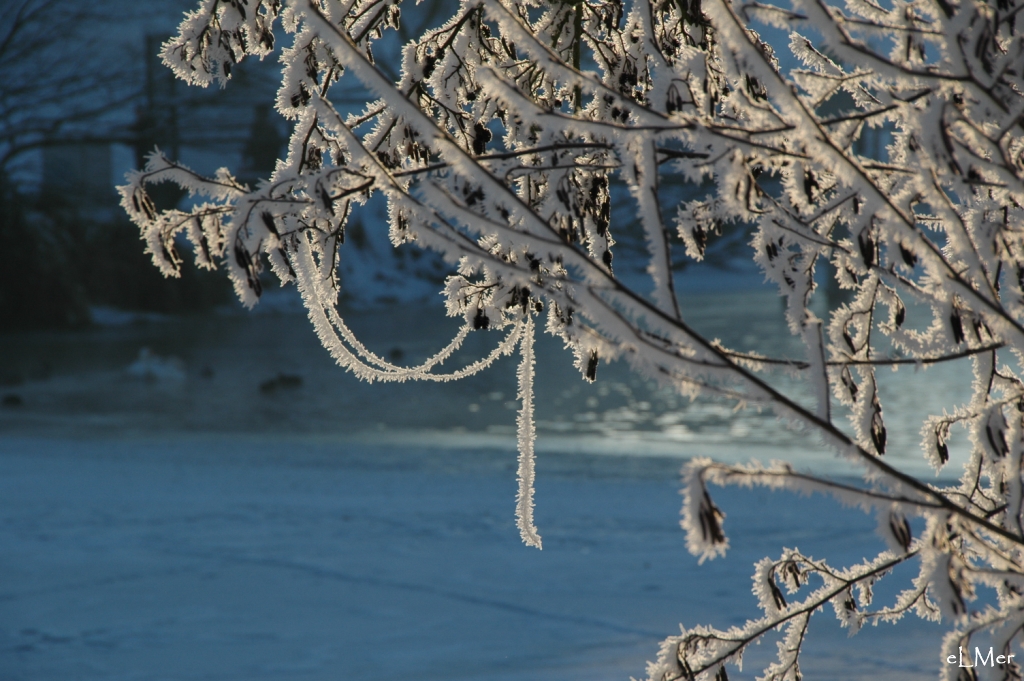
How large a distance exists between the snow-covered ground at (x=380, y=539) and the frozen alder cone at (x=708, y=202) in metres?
1.99

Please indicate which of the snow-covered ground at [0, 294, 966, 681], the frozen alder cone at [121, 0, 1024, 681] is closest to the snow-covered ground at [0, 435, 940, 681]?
the snow-covered ground at [0, 294, 966, 681]

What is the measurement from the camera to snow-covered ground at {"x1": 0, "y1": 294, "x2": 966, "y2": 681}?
4246mm

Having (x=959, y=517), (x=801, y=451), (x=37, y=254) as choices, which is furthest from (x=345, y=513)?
(x=37, y=254)

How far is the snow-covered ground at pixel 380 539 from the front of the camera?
4246 mm

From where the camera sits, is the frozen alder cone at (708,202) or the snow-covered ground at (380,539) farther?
the snow-covered ground at (380,539)

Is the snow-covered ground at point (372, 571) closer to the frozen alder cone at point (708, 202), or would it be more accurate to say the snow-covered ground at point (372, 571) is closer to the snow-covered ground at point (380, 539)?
the snow-covered ground at point (380, 539)

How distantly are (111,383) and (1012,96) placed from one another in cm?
1323

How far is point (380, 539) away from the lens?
5.96 meters

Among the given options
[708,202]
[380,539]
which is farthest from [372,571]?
[708,202]

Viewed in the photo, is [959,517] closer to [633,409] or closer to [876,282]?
[876,282]

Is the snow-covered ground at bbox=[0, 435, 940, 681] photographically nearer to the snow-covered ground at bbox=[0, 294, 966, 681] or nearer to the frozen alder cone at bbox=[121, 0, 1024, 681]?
the snow-covered ground at bbox=[0, 294, 966, 681]

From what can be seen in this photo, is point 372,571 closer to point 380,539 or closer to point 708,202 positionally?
point 380,539

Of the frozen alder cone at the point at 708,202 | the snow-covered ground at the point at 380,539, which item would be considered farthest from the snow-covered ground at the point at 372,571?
the frozen alder cone at the point at 708,202

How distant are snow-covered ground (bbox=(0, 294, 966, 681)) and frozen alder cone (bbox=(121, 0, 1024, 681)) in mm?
1992
